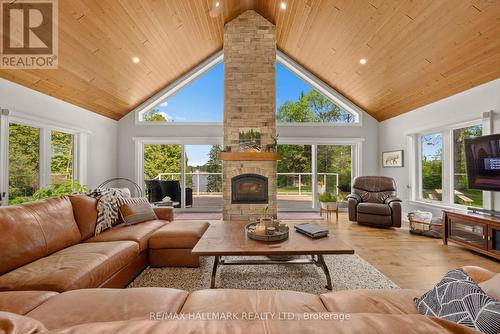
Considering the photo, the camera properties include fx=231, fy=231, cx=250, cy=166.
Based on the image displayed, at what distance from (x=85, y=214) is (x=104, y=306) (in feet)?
5.77

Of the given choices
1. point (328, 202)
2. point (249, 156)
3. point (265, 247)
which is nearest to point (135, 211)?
point (265, 247)

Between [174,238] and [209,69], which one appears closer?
[174,238]

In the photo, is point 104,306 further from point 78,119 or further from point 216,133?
point 216,133

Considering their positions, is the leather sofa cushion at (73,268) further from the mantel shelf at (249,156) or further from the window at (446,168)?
the window at (446,168)

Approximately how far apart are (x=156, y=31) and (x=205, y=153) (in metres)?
2.97

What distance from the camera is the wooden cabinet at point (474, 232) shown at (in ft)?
9.33

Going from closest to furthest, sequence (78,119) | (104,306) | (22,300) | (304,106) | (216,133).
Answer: (104,306) < (22,300) < (78,119) < (216,133) < (304,106)

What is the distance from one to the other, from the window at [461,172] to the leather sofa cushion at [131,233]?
4990 mm

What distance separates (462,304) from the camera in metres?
0.92

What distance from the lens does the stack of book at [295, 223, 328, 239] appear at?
238cm

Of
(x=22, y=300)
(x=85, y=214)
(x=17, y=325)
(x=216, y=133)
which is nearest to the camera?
(x=17, y=325)

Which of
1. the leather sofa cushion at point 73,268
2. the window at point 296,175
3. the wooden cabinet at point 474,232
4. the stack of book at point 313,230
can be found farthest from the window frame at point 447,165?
the leather sofa cushion at point 73,268

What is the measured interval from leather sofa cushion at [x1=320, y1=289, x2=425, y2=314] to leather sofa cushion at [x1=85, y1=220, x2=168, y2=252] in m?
2.00

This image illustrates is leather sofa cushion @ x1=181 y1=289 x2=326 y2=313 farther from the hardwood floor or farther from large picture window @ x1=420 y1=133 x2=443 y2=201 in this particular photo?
large picture window @ x1=420 y1=133 x2=443 y2=201
